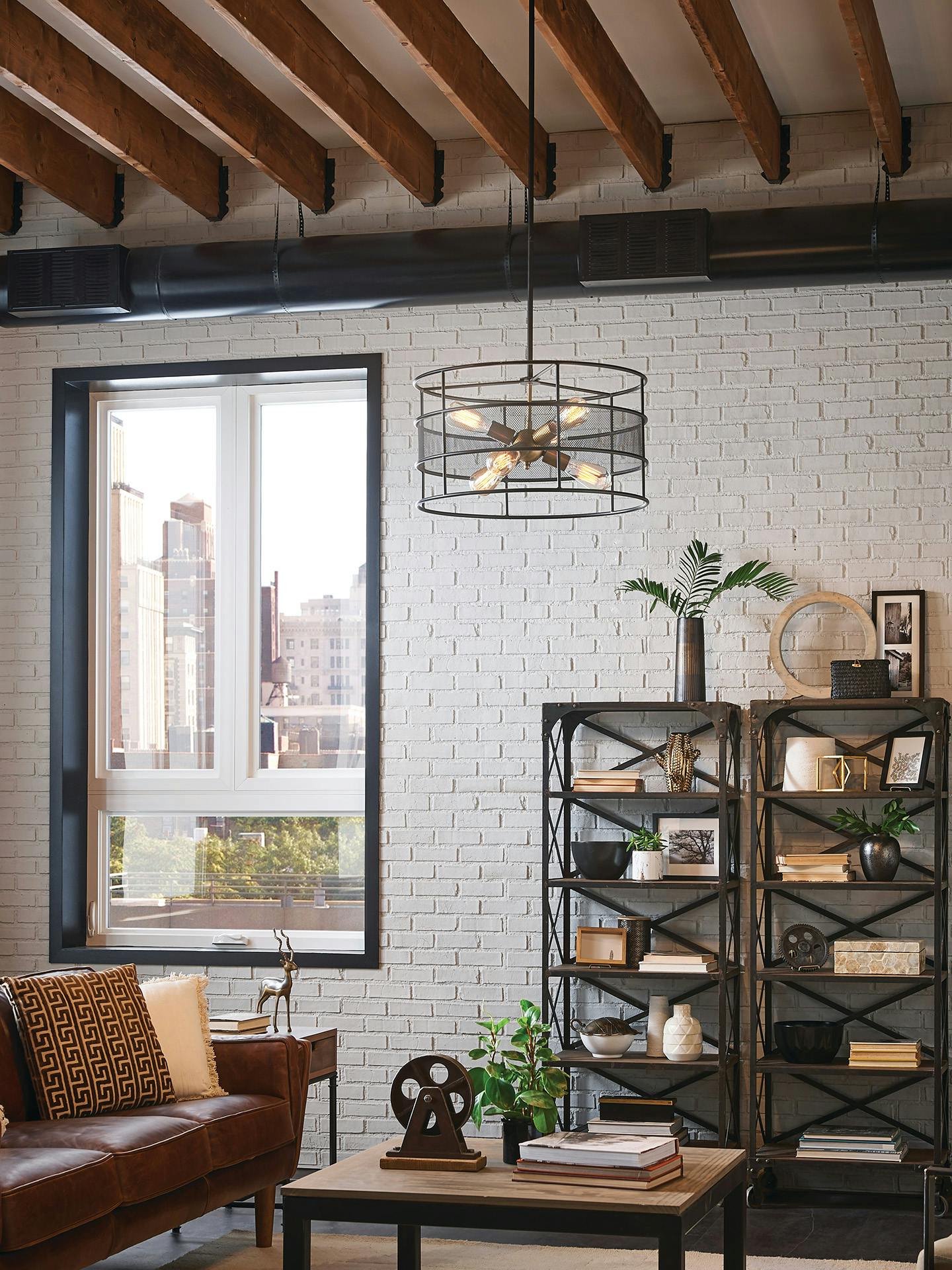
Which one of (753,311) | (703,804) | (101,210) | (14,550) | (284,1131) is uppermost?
(101,210)

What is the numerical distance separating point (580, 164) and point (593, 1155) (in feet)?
12.3

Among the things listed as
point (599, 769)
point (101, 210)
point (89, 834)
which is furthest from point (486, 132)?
point (89, 834)

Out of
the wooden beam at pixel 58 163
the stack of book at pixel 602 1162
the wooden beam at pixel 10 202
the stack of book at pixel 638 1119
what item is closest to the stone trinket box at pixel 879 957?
the stack of book at pixel 638 1119

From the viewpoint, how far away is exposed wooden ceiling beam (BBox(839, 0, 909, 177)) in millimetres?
4414

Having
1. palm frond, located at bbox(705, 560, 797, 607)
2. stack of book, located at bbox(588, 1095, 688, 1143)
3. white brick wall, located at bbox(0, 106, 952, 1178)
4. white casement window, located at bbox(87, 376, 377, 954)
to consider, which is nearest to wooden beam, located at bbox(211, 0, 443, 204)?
white brick wall, located at bbox(0, 106, 952, 1178)

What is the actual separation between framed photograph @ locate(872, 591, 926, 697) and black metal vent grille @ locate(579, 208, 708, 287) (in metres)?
1.30

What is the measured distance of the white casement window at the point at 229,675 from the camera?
20.1ft

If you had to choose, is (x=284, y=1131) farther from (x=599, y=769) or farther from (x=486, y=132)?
(x=486, y=132)

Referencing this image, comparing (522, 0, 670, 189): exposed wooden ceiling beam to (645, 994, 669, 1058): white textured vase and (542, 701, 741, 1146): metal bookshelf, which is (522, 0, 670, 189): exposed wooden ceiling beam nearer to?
(542, 701, 741, 1146): metal bookshelf

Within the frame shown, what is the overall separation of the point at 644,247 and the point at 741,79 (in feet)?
2.13

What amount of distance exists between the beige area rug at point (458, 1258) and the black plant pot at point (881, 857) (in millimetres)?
1227

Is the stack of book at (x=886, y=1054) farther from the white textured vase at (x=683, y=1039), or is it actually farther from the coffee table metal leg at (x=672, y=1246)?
the coffee table metal leg at (x=672, y=1246)

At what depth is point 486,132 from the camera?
5188 millimetres

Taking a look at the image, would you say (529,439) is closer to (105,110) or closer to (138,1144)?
(138,1144)
